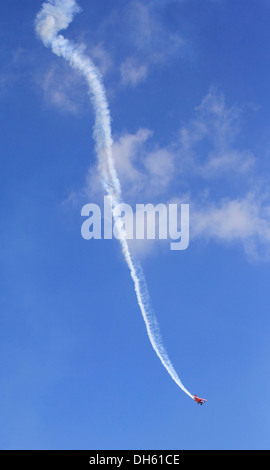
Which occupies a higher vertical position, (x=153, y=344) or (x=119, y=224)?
(x=119, y=224)

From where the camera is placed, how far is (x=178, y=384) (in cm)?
6400

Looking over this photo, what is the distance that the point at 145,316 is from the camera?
59.7 meters

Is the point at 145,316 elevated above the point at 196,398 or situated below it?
above
